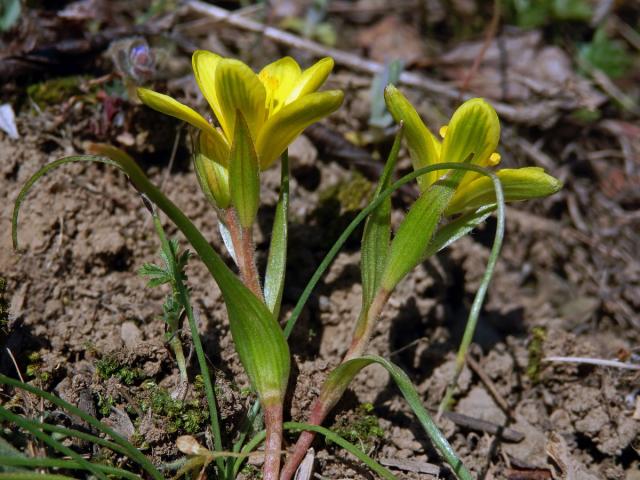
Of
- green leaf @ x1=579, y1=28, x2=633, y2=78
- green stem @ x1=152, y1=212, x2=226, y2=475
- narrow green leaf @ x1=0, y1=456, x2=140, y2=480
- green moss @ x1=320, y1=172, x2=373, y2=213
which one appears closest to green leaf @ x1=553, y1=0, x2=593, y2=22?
green leaf @ x1=579, y1=28, x2=633, y2=78

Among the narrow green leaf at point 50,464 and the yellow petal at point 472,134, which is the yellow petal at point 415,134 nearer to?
the yellow petal at point 472,134

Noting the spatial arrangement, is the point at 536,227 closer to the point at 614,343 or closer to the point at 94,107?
the point at 614,343

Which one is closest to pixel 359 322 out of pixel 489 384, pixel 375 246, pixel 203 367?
pixel 375 246

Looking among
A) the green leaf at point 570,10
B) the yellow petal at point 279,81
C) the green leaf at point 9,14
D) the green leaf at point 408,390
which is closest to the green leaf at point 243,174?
the yellow petal at point 279,81

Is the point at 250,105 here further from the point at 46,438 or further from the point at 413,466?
the point at 413,466

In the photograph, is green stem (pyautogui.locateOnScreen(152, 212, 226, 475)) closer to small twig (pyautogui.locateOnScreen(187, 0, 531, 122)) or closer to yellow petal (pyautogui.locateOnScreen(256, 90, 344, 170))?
yellow petal (pyautogui.locateOnScreen(256, 90, 344, 170))

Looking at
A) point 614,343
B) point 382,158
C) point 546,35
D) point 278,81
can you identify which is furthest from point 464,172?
point 546,35

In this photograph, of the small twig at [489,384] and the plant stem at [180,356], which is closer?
the plant stem at [180,356]
